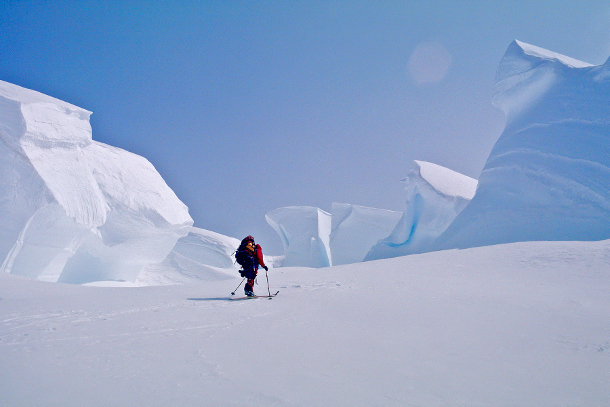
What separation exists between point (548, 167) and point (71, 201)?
13.7m

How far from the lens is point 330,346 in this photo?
281 cm

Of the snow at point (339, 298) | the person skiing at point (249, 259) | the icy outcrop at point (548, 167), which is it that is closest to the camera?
the snow at point (339, 298)

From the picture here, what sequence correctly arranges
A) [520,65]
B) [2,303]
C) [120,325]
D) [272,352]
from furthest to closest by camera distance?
[520,65] → [2,303] → [120,325] → [272,352]

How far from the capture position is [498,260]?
6.26 metres

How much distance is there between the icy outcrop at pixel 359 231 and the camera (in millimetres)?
23906

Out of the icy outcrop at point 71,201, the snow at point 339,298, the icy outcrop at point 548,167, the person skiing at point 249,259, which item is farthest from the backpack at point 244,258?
the icy outcrop at point 71,201

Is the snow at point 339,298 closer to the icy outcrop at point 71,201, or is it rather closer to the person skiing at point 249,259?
the icy outcrop at point 71,201

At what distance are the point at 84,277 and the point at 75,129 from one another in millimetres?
5394

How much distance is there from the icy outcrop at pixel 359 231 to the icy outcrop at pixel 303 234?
3.32 feet

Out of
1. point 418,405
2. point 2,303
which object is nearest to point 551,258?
point 418,405

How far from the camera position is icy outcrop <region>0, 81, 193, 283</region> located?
987cm

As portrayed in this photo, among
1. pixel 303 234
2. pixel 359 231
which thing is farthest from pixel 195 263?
pixel 359 231

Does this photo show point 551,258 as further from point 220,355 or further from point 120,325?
point 120,325

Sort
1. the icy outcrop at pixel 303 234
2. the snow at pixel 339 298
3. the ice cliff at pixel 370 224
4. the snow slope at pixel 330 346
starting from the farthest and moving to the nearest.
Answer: the icy outcrop at pixel 303 234, the ice cliff at pixel 370 224, the snow at pixel 339 298, the snow slope at pixel 330 346
